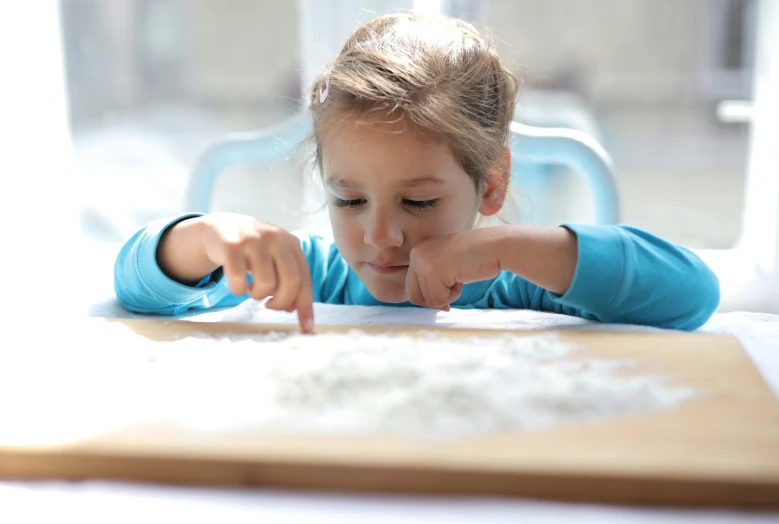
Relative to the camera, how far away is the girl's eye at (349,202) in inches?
35.1

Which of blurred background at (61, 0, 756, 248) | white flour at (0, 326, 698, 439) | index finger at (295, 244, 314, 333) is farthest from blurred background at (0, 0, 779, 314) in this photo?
white flour at (0, 326, 698, 439)

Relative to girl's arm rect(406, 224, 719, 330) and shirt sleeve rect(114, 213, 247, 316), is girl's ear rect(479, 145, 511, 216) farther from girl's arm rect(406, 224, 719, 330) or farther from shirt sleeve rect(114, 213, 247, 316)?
shirt sleeve rect(114, 213, 247, 316)

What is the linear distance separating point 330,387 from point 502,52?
81 cm

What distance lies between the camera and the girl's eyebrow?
33.2 inches

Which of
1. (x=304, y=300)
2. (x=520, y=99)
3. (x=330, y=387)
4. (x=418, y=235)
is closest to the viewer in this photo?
(x=330, y=387)

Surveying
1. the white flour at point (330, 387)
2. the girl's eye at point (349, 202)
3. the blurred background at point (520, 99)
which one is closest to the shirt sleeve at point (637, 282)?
the white flour at point (330, 387)

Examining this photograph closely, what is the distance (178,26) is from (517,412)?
201cm

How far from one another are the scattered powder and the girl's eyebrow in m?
0.23

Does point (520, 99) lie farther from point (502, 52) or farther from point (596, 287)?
point (596, 287)

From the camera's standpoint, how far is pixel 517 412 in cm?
50

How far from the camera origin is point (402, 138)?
852mm

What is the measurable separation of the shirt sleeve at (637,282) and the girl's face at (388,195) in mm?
154

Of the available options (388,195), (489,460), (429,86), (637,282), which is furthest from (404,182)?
(489,460)

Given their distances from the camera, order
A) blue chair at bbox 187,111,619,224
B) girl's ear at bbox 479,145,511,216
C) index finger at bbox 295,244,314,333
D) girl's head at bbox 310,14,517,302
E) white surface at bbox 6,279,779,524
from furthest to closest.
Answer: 1. blue chair at bbox 187,111,619,224
2. girl's ear at bbox 479,145,511,216
3. girl's head at bbox 310,14,517,302
4. index finger at bbox 295,244,314,333
5. white surface at bbox 6,279,779,524
